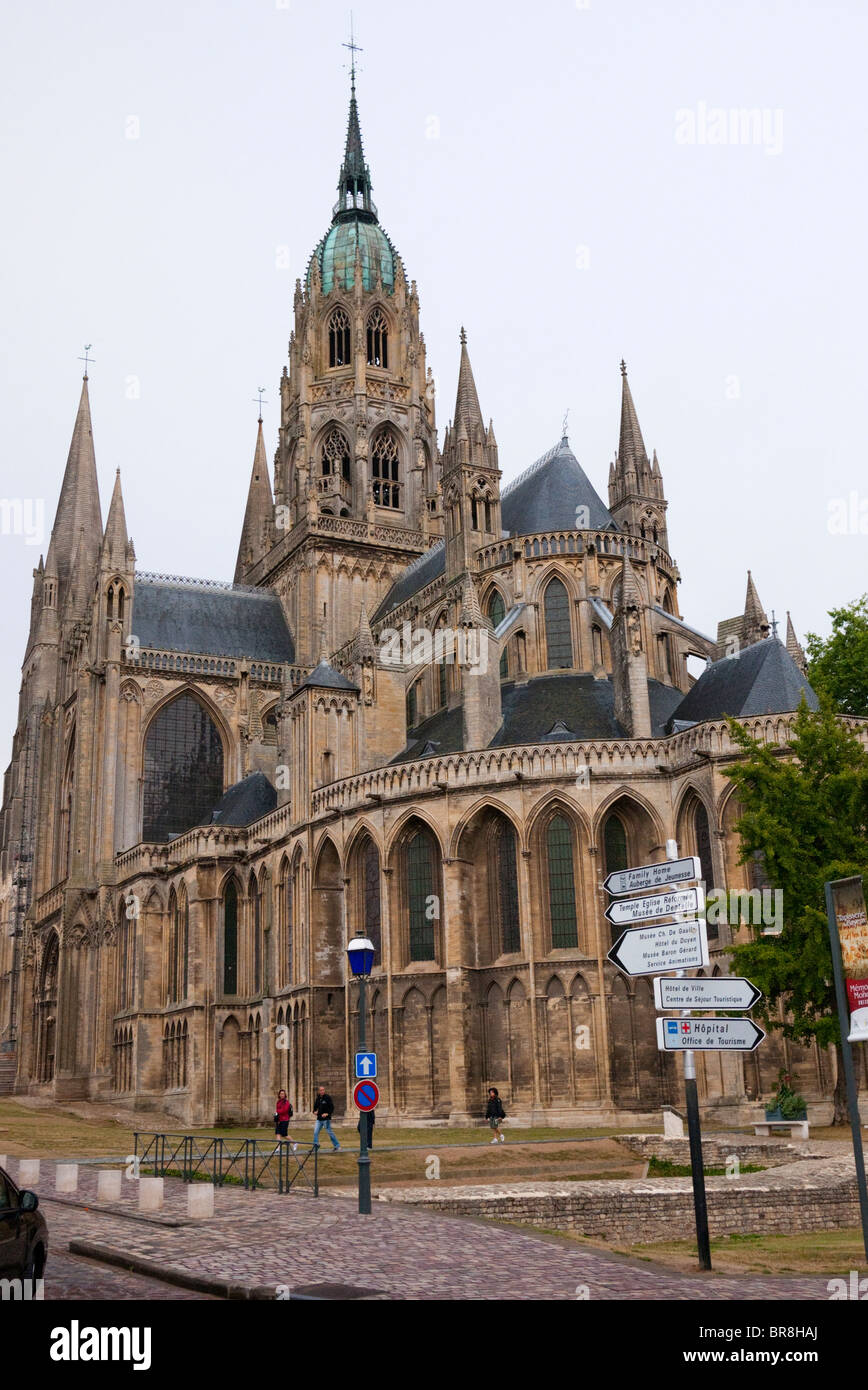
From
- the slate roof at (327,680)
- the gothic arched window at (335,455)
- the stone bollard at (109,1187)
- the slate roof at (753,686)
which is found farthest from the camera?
the gothic arched window at (335,455)

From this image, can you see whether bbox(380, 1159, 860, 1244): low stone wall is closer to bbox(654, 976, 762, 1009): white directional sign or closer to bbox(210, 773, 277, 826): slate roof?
bbox(654, 976, 762, 1009): white directional sign

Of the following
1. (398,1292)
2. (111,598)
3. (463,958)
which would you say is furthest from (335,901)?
(398,1292)

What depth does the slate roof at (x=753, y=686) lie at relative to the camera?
3759 cm

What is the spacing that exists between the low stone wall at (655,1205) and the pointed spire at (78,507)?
63111mm

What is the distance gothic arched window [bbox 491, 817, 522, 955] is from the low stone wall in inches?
692

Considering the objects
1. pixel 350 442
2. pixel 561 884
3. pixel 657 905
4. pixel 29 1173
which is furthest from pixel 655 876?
pixel 350 442

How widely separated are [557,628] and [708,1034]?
33.9 meters

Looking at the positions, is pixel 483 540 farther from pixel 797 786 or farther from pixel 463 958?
pixel 797 786

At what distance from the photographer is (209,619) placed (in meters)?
64.2

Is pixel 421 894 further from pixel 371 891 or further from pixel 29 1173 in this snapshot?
pixel 29 1173

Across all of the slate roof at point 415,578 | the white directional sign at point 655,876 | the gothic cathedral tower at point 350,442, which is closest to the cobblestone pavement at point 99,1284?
the white directional sign at point 655,876

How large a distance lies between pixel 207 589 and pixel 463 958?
107 feet

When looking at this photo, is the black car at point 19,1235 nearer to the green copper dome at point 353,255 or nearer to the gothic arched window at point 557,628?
the gothic arched window at point 557,628

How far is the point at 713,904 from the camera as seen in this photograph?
3359cm
